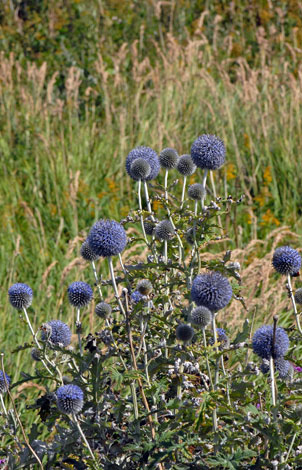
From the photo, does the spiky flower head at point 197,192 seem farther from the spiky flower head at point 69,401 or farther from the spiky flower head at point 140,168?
the spiky flower head at point 69,401

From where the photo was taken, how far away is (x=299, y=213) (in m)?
6.43

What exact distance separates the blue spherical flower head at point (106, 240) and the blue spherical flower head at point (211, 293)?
1.40ft

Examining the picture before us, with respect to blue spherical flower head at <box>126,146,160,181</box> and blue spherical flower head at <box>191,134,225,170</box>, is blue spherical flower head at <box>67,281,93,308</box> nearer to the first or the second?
blue spherical flower head at <box>126,146,160,181</box>

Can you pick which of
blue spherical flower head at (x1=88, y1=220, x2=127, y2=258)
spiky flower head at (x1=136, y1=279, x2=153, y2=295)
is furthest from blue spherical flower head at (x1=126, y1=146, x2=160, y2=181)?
spiky flower head at (x1=136, y1=279, x2=153, y2=295)

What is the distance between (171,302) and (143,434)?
0.62m

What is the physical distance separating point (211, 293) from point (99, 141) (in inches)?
228

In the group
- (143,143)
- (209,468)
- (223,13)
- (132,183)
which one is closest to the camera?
(209,468)

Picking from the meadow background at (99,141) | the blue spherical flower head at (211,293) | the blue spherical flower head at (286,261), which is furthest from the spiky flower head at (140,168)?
the meadow background at (99,141)

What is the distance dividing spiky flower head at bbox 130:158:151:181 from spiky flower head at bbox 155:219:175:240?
277mm

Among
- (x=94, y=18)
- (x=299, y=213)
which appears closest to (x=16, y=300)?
(x=299, y=213)

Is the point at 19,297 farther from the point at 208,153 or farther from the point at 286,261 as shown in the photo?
the point at 286,261

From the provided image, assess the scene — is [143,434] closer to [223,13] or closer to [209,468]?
[209,468]

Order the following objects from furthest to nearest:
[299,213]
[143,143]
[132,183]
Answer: [143,143] → [132,183] → [299,213]

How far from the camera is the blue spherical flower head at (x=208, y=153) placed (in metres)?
2.94
